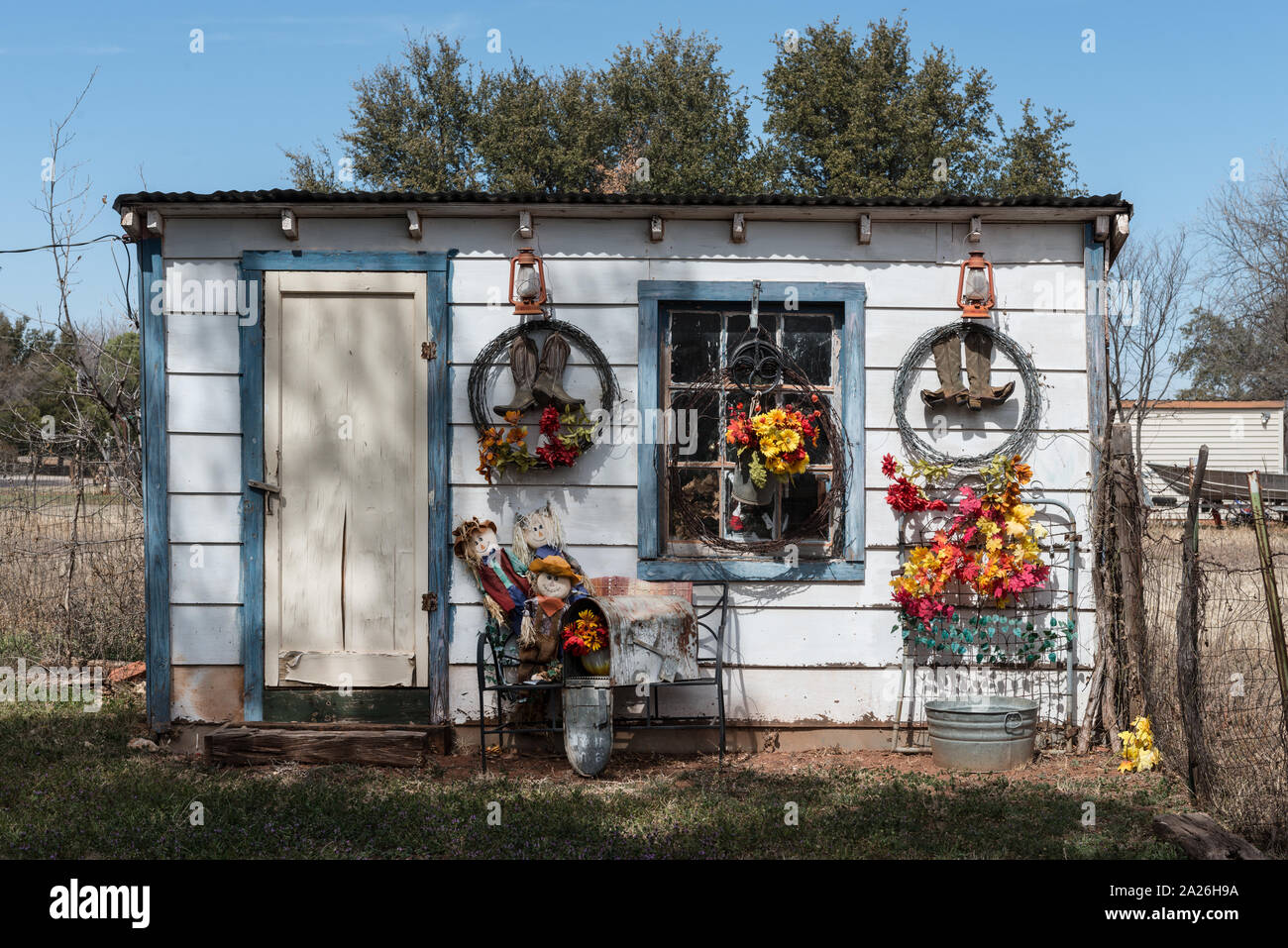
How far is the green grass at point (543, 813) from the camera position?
165 inches

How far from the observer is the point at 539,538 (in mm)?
5855

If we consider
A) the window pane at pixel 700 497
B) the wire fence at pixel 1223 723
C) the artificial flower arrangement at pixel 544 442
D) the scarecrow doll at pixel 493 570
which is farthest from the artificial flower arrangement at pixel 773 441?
the wire fence at pixel 1223 723

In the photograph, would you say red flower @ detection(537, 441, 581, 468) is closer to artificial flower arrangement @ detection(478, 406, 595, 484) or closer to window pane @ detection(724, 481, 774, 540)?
artificial flower arrangement @ detection(478, 406, 595, 484)

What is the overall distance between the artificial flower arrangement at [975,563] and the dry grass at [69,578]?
5646 mm

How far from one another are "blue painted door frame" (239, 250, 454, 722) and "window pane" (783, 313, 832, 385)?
6.32 ft

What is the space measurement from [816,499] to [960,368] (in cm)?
106

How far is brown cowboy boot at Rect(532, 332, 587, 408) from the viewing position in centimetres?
580

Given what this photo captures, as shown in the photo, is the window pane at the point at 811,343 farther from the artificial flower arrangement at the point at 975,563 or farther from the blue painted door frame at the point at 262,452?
the blue painted door frame at the point at 262,452

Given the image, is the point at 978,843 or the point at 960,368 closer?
the point at 978,843

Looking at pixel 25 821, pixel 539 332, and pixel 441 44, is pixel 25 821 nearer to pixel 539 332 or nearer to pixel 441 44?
pixel 539 332

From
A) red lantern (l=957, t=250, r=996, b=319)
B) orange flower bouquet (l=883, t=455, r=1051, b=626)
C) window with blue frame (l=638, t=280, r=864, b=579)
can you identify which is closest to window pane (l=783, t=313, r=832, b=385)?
window with blue frame (l=638, t=280, r=864, b=579)

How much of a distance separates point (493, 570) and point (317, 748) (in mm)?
1289

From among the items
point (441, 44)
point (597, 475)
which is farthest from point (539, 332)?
point (441, 44)

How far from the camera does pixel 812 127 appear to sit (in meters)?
22.6
